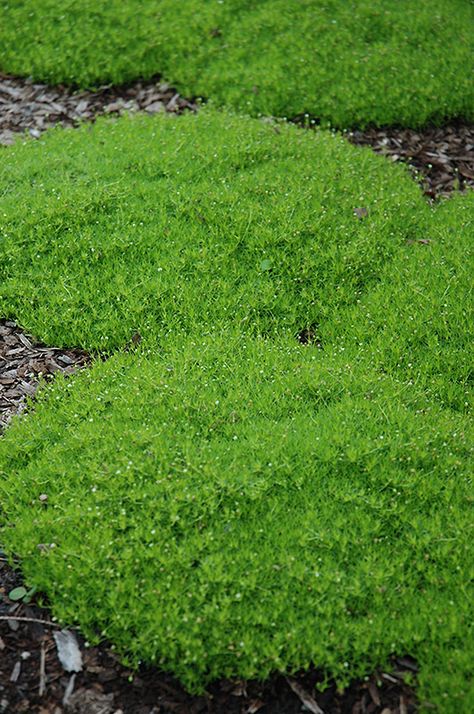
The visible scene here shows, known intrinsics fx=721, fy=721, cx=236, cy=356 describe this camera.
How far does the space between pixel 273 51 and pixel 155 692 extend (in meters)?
10.7

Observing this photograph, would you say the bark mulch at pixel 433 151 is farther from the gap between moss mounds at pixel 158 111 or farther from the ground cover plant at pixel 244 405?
the ground cover plant at pixel 244 405

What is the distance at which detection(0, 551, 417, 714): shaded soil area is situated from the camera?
5.32 meters

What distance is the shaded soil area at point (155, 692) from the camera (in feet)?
17.5

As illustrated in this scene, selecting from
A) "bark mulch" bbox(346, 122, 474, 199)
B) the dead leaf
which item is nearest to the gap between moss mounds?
"bark mulch" bbox(346, 122, 474, 199)

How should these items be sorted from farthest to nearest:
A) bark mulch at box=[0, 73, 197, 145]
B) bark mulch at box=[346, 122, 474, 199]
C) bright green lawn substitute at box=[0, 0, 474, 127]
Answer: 1. bark mulch at box=[0, 73, 197, 145]
2. bright green lawn substitute at box=[0, 0, 474, 127]
3. bark mulch at box=[346, 122, 474, 199]

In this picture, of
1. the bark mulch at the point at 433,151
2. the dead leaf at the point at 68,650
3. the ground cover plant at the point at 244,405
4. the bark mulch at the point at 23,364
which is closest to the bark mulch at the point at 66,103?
the ground cover plant at the point at 244,405

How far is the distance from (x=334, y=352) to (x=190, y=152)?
419cm

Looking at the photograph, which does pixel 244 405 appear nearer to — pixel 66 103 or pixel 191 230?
pixel 191 230

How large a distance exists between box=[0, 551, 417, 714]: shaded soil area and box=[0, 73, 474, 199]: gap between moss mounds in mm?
7636

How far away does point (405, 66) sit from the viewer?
12.4m

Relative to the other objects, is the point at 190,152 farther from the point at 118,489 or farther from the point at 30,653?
the point at 30,653

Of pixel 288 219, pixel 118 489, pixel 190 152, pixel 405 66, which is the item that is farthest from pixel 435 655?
pixel 405 66

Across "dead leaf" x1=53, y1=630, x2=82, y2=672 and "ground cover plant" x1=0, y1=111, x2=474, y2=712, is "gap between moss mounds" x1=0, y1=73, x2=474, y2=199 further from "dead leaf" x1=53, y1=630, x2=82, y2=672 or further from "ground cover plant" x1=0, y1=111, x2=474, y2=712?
"dead leaf" x1=53, y1=630, x2=82, y2=672

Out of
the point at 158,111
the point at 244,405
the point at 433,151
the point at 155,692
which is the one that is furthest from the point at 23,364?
the point at 433,151
